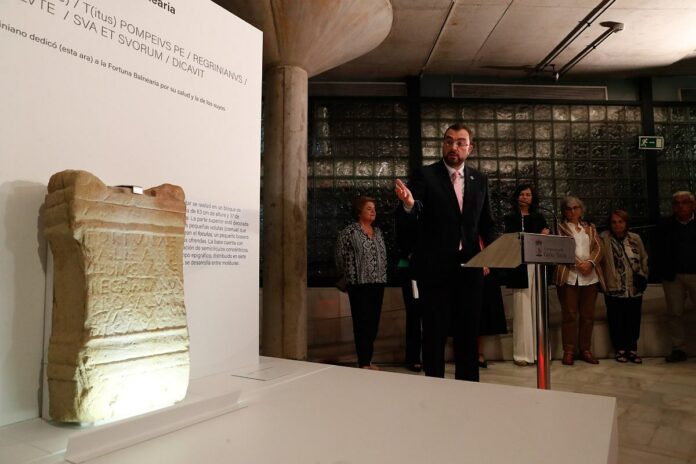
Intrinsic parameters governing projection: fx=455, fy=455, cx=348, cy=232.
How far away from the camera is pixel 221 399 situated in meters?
1.17

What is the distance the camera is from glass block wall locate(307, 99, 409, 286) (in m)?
5.40

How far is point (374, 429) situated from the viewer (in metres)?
1.02

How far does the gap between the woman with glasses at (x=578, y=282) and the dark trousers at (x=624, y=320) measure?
0.34 meters

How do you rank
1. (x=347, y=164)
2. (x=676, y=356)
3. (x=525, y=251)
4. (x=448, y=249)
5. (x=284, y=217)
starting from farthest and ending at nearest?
(x=347, y=164) < (x=676, y=356) < (x=284, y=217) < (x=448, y=249) < (x=525, y=251)

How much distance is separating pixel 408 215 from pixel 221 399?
140 centimetres

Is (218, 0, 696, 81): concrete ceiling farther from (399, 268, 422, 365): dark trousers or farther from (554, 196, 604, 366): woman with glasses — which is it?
(399, 268, 422, 365): dark trousers

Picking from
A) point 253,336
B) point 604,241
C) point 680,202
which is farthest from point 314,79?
point 253,336

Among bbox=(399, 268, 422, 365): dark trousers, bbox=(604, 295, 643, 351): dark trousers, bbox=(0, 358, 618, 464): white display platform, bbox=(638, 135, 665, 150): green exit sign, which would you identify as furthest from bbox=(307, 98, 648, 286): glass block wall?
bbox=(0, 358, 618, 464): white display platform

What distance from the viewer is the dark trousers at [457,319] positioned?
2268mm

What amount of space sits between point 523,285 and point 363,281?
1.48 m

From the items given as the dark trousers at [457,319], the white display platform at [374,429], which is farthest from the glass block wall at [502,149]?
the white display platform at [374,429]

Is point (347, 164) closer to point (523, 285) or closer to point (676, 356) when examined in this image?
point (523, 285)

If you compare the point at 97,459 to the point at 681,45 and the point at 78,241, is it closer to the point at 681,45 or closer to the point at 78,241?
the point at 78,241

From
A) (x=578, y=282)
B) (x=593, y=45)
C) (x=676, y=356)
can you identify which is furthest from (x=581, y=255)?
(x=593, y=45)
